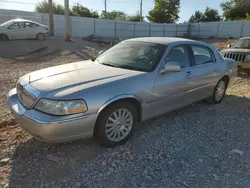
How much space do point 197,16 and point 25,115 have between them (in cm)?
5011

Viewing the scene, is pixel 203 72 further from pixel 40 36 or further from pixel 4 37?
pixel 40 36

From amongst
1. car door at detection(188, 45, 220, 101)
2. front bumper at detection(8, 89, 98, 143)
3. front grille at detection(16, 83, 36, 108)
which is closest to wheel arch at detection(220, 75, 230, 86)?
car door at detection(188, 45, 220, 101)

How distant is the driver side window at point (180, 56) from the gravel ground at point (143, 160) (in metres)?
1.13

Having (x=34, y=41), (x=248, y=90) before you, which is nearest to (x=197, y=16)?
(x=34, y=41)

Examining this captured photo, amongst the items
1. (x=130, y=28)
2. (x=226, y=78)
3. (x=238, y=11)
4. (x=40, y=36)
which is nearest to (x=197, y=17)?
(x=238, y=11)

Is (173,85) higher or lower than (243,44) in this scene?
lower

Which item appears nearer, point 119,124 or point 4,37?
point 119,124

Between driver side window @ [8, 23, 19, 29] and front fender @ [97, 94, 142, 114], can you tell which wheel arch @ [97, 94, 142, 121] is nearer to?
front fender @ [97, 94, 142, 114]

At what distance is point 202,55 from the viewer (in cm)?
489

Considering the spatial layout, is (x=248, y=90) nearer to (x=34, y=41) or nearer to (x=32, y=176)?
(x=32, y=176)

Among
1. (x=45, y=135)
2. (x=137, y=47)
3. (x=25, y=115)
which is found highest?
(x=137, y=47)

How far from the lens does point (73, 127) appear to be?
9.64 feet

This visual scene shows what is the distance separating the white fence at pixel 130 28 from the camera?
77.2 feet

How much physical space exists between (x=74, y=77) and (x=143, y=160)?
150 centimetres
